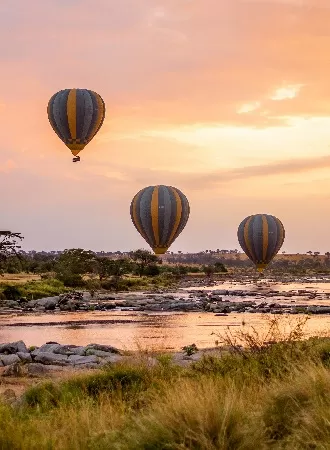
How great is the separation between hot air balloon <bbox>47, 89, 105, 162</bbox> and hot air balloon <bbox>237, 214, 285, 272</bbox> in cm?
1346

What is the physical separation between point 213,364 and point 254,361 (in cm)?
127

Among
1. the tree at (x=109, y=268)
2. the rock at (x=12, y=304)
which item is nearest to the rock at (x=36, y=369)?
the rock at (x=12, y=304)

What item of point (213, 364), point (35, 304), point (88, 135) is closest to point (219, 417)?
point (213, 364)

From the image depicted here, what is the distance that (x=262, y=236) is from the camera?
52125mm

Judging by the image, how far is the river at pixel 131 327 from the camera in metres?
28.7

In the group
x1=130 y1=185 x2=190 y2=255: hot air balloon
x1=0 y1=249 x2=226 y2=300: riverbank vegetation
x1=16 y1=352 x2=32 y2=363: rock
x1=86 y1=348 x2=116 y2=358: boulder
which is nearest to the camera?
x1=16 y1=352 x2=32 y2=363: rock

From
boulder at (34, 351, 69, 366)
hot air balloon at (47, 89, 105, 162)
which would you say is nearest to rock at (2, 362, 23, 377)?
boulder at (34, 351, 69, 366)

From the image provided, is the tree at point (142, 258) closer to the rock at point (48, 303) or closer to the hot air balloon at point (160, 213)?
the rock at point (48, 303)

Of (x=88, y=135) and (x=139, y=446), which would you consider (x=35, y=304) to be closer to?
(x=88, y=135)

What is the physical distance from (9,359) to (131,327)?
51.3 feet

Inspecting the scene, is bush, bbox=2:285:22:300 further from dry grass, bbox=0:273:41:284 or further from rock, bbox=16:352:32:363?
rock, bbox=16:352:32:363

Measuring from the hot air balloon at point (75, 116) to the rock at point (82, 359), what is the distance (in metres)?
27.7

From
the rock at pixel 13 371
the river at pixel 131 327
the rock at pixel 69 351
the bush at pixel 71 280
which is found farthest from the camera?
the bush at pixel 71 280

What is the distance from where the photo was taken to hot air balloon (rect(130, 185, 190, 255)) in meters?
44.8
